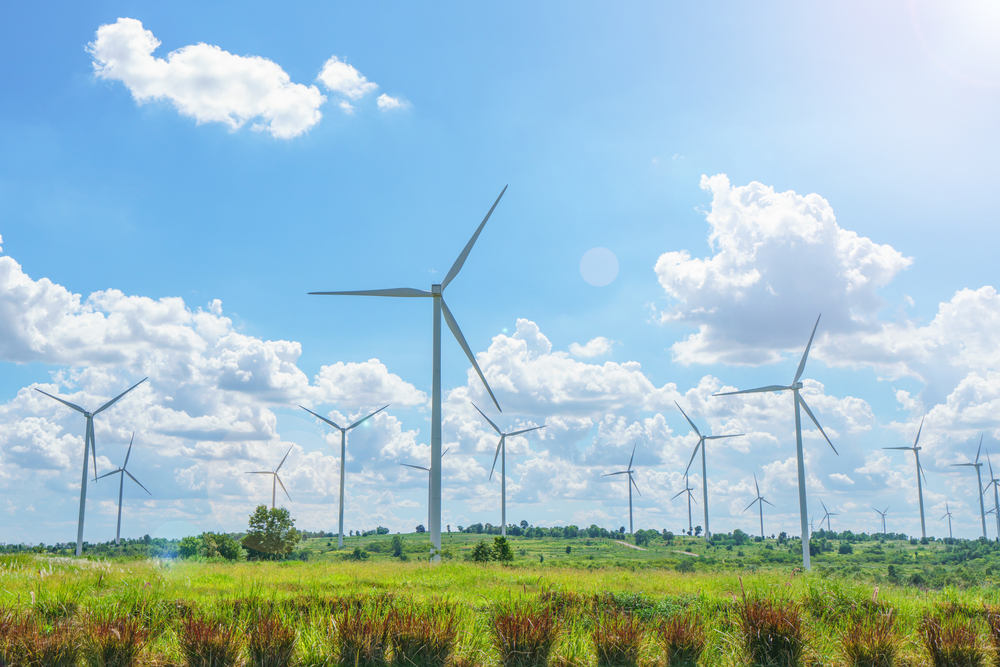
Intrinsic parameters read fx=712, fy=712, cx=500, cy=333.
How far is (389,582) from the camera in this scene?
26469mm

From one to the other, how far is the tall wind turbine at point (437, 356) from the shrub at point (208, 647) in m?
26.5

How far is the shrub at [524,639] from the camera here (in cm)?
1722

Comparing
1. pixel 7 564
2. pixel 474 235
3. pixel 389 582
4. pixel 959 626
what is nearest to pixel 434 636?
pixel 389 582

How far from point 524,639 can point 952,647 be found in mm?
10902

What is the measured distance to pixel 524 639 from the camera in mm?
17234

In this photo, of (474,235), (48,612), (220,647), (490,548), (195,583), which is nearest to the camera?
(220,647)

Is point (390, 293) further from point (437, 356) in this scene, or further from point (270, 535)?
point (270, 535)

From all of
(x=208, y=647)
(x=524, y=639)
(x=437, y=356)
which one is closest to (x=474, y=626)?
(x=524, y=639)

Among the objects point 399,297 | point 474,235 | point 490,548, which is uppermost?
point 474,235

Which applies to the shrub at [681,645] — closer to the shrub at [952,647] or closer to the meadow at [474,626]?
the meadow at [474,626]

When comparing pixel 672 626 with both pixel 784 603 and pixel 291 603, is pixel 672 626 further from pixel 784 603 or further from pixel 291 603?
pixel 291 603

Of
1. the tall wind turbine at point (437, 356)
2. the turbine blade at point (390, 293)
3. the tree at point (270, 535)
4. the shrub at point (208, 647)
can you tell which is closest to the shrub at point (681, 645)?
the shrub at point (208, 647)

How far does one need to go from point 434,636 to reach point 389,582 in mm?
9518

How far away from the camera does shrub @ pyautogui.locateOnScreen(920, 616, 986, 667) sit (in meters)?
18.0
